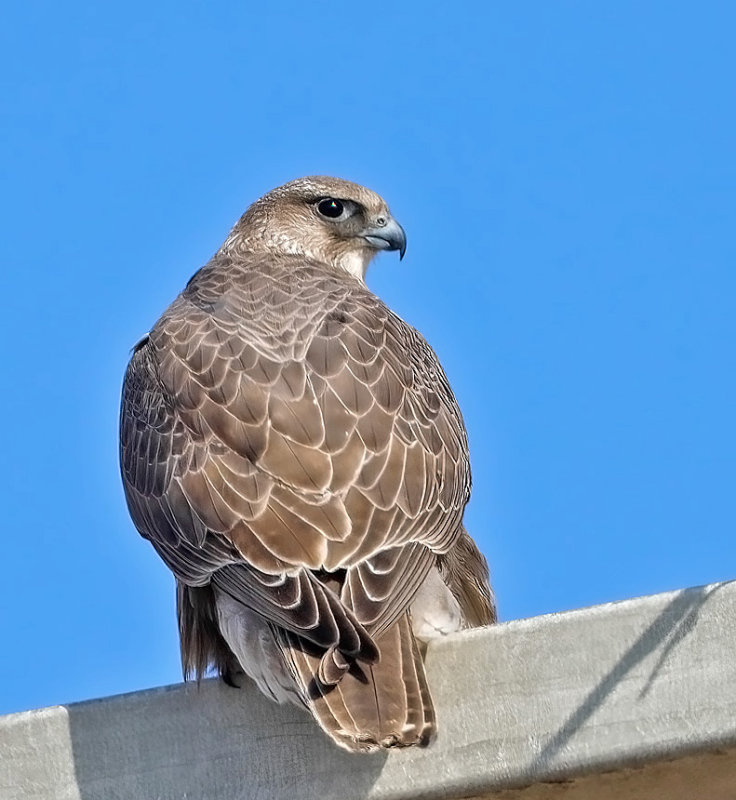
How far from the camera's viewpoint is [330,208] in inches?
271

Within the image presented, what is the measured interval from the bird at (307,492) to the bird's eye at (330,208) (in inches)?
40.3

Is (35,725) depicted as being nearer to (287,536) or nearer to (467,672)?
(287,536)

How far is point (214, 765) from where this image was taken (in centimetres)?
362

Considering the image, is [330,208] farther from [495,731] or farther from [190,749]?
[495,731]

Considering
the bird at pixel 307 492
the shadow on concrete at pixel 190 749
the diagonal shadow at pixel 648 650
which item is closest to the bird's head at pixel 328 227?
the bird at pixel 307 492

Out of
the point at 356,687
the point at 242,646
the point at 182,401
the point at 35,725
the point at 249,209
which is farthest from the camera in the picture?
the point at 249,209

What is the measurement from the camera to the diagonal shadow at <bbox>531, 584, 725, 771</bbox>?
10.6 feet

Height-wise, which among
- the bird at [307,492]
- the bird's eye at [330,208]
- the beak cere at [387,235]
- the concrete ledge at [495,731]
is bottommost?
the concrete ledge at [495,731]

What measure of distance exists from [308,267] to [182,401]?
1.45 m

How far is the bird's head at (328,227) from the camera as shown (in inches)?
266

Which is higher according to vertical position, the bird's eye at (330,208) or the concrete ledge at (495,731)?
the bird's eye at (330,208)

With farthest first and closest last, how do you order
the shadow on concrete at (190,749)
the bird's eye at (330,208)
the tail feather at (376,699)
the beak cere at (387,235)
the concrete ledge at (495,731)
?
the bird's eye at (330,208) → the beak cere at (387,235) → the shadow on concrete at (190,749) → the tail feather at (376,699) → the concrete ledge at (495,731)

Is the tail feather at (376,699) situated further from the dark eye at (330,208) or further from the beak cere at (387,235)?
the dark eye at (330,208)

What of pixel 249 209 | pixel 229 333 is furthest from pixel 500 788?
pixel 249 209
